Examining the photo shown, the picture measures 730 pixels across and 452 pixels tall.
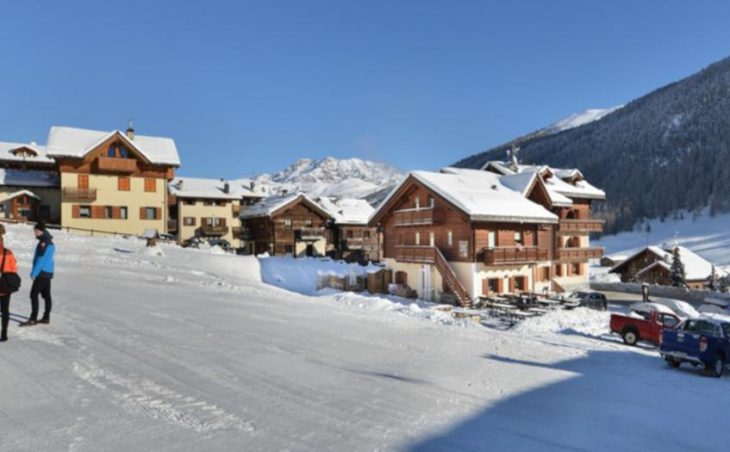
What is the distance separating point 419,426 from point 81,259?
86.6ft

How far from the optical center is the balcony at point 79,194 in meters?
43.7

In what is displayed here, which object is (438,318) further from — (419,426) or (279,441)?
(279,441)

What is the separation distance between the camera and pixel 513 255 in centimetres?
3347

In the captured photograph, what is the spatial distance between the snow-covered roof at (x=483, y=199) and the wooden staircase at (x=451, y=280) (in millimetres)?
3845

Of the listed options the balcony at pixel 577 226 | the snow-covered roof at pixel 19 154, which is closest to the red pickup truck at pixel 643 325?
the balcony at pixel 577 226

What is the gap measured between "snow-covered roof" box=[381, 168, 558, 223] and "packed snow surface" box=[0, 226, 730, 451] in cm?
1801

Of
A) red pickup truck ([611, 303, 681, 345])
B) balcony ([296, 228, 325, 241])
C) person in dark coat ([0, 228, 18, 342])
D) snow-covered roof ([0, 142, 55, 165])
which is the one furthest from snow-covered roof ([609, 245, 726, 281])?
snow-covered roof ([0, 142, 55, 165])

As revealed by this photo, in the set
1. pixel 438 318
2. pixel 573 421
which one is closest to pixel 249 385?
pixel 573 421

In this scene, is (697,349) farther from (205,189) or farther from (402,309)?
(205,189)

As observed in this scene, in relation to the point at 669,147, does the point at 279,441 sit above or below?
below

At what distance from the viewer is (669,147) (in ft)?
564

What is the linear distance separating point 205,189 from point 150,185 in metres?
15.3

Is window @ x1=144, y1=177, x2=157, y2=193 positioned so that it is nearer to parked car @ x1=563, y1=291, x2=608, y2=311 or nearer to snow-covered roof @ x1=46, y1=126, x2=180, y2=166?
snow-covered roof @ x1=46, y1=126, x2=180, y2=166

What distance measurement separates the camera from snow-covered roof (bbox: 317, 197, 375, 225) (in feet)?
202
